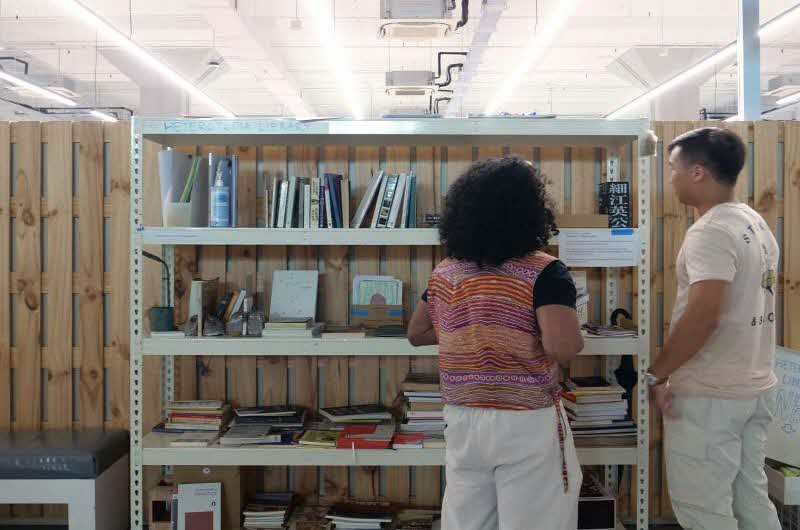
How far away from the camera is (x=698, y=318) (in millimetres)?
2039

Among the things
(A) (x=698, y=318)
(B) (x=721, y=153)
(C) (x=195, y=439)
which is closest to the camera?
(A) (x=698, y=318)

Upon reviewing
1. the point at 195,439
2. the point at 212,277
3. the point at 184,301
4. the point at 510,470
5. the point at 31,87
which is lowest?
the point at 195,439

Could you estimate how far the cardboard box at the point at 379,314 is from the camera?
306 centimetres

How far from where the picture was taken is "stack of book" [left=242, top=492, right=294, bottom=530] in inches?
116

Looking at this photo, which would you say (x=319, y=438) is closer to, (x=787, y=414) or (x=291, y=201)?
(x=291, y=201)

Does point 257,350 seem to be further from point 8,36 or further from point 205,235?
point 8,36

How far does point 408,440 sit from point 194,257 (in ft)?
4.34

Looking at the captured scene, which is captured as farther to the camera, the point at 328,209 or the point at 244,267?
the point at 244,267

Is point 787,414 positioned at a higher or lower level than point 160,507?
higher

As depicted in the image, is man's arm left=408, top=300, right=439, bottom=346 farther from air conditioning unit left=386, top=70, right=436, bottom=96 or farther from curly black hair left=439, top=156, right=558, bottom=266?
air conditioning unit left=386, top=70, right=436, bottom=96

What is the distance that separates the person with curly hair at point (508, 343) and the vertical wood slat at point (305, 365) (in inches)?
58.4

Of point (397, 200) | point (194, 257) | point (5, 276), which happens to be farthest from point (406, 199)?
point (5, 276)

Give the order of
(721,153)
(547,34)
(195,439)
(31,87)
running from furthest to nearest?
1. (31,87)
2. (547,34)
3. (195,439)
4. (721,153)

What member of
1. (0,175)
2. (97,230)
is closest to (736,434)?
(97,230)
